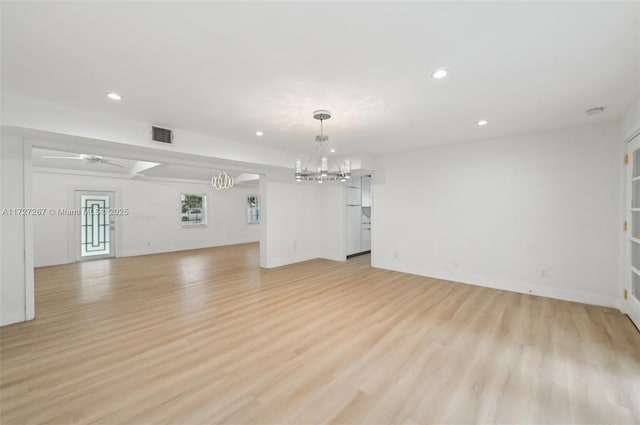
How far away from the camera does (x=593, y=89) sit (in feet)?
8.71

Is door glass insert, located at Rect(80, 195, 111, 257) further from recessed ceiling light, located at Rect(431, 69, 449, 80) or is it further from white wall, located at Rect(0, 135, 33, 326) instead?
recessed ceiling light, located at Rect(431, 69, 449, 80)

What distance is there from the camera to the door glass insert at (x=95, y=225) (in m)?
7.22

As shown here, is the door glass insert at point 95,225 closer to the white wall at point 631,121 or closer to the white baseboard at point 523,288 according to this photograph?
the white baseboard at point 523,288

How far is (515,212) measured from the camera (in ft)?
14.3

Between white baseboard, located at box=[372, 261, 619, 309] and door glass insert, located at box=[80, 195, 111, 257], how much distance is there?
821cm

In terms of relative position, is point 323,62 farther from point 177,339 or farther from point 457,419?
point 177,339

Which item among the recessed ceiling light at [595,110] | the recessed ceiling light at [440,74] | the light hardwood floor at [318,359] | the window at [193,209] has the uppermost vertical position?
the recessed ceiling light at [595,110]

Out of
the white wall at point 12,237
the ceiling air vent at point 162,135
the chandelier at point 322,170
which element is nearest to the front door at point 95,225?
the white wall at point 12,237

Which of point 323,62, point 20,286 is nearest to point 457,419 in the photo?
point 323,62

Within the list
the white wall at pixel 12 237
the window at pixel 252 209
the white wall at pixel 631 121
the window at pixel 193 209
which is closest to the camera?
the white wall at pixel 631 121

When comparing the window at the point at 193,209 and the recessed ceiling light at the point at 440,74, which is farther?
the window at the point at 193,209

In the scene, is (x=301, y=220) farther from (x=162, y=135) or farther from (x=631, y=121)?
(x=631, y=121)

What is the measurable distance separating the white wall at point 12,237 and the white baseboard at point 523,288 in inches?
237

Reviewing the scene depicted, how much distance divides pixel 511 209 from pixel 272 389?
452 centimetres
